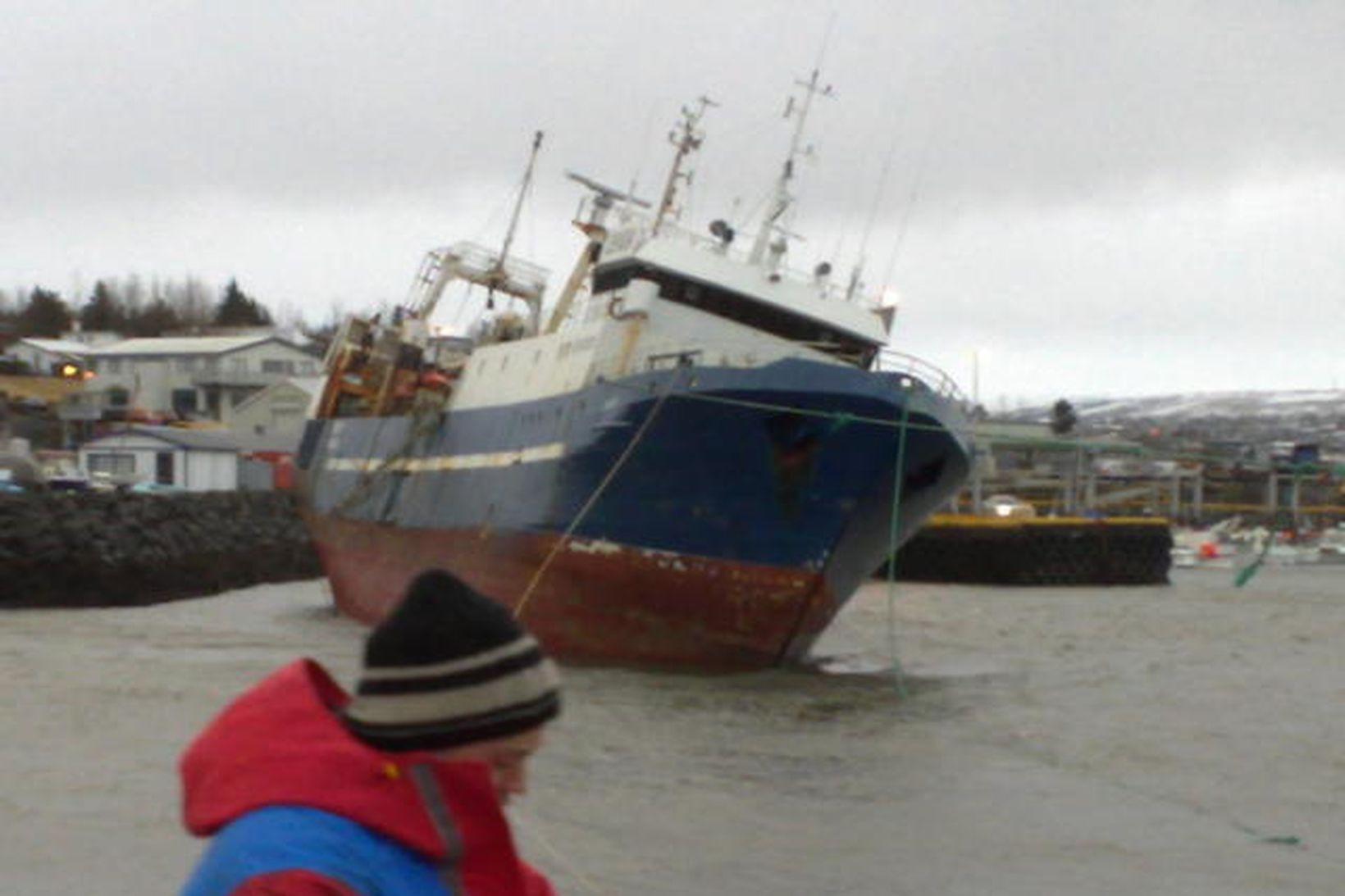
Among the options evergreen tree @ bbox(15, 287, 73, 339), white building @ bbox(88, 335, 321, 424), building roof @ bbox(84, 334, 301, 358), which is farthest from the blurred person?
evergreen tree @ bbox(15, 287, 73, 339)

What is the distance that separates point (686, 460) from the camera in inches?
645

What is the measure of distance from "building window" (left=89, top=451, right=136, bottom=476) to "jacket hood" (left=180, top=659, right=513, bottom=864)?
56781 millimetres

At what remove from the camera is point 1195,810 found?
10.6 m

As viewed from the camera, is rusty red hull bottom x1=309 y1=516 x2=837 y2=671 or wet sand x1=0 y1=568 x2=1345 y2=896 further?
rusty red hull bottom x1=309 y1=516 x2=837 y2=671

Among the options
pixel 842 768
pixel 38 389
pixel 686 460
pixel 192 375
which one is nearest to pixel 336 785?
pixel 842 768

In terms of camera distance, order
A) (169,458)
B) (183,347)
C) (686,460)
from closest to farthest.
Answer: (686,460) < (169,458) < (183,347)

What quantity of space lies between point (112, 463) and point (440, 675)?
192 feet

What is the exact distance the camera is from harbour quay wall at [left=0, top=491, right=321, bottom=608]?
26.8m

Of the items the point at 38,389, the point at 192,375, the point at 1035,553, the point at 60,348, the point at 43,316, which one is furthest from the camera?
the point at 43,316

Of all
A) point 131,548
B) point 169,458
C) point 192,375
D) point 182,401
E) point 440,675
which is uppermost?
point 192,375

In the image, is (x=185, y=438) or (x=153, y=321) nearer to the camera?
(x=185, y=438)

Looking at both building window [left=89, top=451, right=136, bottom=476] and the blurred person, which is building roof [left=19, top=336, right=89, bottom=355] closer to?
building window [left=89, top=451, right=136, bottom=476]

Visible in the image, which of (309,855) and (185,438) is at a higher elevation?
(185,438)

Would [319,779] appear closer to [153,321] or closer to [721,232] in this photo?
[721,232]
